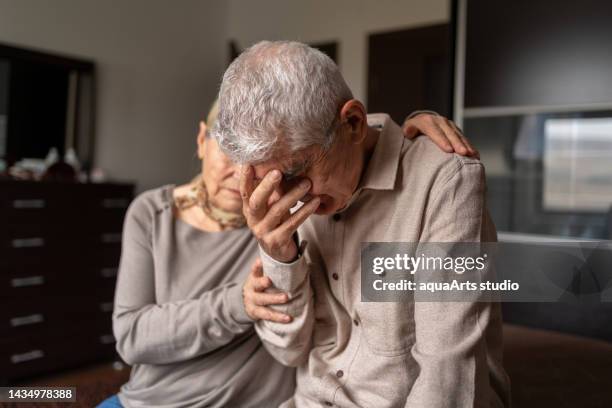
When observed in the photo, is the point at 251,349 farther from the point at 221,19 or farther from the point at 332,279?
the point at 221,19

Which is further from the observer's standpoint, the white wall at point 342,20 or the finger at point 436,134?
the white wall at point 342,20

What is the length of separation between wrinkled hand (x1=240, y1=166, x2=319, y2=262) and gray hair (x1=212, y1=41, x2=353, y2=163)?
4 centimetres

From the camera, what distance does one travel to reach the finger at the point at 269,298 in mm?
1087

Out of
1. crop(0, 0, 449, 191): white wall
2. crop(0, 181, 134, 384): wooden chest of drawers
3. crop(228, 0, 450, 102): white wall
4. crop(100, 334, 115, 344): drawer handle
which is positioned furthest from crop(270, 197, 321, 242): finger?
crop(0, 0, 449, 191): white wall

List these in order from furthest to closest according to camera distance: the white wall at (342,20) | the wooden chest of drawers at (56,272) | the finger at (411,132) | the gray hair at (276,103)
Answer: the white wall at (342,20) → the wooden chest of drawers at (56,272) → the finger at (411,132) → the gray hair at (276,103)

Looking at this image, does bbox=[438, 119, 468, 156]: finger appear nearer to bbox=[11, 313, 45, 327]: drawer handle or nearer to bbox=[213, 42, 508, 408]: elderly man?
bbox=[213, 42, 508, 408]: elderly man

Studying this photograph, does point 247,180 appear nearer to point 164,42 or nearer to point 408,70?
point 408,70

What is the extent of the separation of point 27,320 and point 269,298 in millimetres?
2896

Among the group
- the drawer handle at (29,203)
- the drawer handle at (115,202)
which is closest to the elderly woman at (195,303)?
the drawer handle at (29,203)

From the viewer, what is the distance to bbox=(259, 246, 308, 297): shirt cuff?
3.46 ft

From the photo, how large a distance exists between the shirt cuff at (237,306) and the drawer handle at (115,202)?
2.91 m

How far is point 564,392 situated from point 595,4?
6.63ft

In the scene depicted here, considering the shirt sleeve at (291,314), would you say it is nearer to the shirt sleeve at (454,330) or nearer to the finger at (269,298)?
the finger at (269,298)

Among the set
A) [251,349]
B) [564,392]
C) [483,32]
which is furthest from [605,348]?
[483,32]
